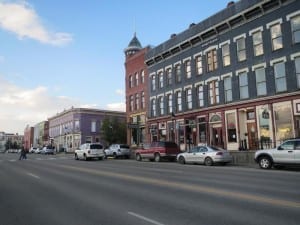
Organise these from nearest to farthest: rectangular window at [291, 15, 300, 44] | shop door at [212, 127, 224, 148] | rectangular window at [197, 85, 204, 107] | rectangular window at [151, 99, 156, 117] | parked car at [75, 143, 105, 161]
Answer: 1. rectangular window at [291, 15, 300, 44]
2. shop door at [212, 127, 224, 148]
3. parked car at [75, 143, 105, 161]
4. rectangular window at [197, 85, 204, 107]
5. rectangular window at [151, 99, 156, 117]

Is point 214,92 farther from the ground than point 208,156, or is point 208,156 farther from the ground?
point 214,92

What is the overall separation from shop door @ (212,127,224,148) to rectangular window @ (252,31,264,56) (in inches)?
319

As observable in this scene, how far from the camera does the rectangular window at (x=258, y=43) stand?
28.0 meters

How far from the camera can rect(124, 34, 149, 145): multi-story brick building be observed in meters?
44.2

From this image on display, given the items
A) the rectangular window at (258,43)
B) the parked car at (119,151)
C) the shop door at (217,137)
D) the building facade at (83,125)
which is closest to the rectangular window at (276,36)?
the rectangular window at (258,43)

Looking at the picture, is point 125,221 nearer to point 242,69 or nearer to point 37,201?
point 37,201

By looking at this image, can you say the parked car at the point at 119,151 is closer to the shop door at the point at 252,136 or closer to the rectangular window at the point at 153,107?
the rectangular window at the point at 153,107

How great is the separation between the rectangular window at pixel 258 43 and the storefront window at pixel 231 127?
19.8 feet

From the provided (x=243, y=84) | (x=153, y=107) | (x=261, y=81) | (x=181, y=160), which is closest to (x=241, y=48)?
(x=243, y=84)

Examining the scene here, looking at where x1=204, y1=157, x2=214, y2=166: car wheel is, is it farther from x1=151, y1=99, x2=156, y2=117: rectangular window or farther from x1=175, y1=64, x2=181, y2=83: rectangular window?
x1=151, y1=99, x2=156, y2=117: rectangular window

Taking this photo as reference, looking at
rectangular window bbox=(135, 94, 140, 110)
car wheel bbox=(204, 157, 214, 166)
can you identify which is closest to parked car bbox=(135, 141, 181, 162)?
car wheel bbox=(204, 157, 214, 166)

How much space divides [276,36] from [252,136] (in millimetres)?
8778

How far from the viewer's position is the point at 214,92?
32562mm

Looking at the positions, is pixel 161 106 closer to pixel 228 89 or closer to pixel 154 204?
pixel 228 89
